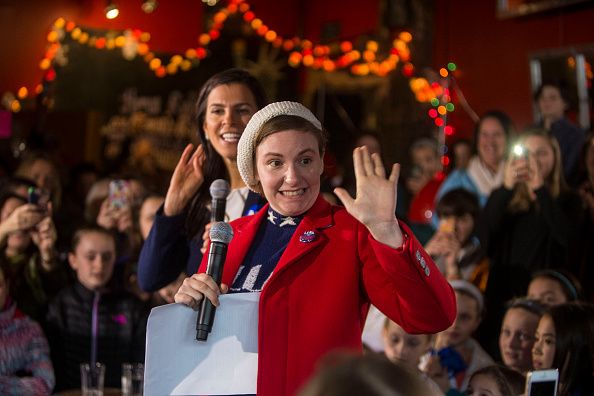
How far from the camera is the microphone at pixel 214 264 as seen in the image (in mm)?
1945

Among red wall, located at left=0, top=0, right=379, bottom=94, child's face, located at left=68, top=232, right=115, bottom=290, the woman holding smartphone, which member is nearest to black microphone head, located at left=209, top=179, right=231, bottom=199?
child's face, located at left=68, top=232, right=115, bottom=290

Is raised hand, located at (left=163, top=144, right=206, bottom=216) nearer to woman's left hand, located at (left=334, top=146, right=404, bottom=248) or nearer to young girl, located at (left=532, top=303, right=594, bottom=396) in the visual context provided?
woman's left hand, located at (left=334, top=146, right=404, bottom=248)

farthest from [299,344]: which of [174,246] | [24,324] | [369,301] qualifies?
[24,324]

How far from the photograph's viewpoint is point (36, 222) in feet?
14.0

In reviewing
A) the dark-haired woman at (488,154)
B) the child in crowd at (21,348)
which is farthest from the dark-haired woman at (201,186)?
the dark-haired woman at (488,154)

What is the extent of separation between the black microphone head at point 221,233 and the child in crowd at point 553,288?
2110 millimetres

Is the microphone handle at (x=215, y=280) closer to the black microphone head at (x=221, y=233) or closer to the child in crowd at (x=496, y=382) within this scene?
the black microphone head at (x=221, y=233)

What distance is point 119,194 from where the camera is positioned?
16.5 ft

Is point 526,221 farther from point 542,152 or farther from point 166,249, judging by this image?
point 166,249

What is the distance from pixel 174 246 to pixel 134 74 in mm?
5600

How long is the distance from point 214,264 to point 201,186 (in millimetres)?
615

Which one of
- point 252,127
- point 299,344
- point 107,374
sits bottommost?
point 107,374

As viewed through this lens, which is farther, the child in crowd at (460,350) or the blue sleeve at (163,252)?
the child in crowd at (460,350)

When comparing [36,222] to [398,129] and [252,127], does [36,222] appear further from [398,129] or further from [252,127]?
[398,129]
